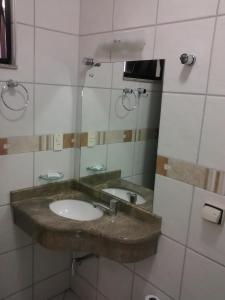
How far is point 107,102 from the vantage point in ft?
5.26

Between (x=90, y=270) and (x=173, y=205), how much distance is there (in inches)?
32.4

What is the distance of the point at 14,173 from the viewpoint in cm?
149

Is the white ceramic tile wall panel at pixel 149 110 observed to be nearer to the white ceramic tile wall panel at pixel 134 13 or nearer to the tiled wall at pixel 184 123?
the tiled wall at pixel 184 123

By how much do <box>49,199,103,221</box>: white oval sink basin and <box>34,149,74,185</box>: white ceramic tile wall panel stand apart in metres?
0.17

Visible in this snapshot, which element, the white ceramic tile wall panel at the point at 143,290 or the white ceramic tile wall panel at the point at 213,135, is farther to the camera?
the white ceramic tile wall panel at the point at 143,290

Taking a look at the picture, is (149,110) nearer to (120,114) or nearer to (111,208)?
(120,114)

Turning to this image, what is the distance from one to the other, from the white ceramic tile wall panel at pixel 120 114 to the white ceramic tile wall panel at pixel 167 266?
0.61 meters

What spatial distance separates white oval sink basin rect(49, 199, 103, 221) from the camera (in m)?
1.53

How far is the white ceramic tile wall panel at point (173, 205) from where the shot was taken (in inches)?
46.3

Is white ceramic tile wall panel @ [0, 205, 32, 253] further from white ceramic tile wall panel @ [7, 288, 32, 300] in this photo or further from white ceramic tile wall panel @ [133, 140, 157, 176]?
white ceramic tile wall panel @ [133, 140, 157, 176]

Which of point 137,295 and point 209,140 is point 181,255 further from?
point 209,140

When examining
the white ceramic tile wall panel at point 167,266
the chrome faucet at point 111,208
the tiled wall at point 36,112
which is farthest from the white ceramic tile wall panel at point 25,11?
the white ceramic tile wall panel at point 167,266

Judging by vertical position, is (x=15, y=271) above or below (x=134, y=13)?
below

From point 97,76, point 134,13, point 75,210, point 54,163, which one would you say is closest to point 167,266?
point 75,210
